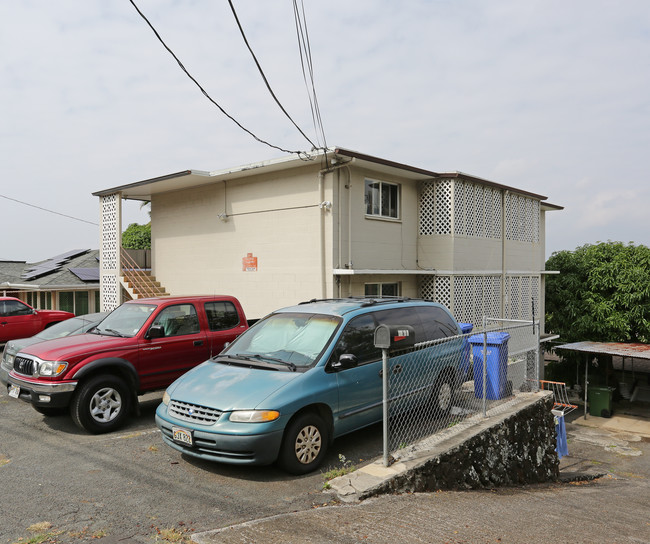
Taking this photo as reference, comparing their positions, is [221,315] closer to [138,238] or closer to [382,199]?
[382,199]

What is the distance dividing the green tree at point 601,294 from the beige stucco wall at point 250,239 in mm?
12229

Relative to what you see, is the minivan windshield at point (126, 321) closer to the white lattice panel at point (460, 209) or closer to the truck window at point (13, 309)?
the truck window at point (13, 309)

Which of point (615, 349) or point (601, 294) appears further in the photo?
point (601, 294)

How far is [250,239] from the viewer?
1379 centimetres

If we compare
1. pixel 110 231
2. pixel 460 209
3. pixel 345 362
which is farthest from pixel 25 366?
pixel 460 209

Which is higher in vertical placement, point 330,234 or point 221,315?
point 330,234

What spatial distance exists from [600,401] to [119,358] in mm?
16700

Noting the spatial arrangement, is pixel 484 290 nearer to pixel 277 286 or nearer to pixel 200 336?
pixel 277 286

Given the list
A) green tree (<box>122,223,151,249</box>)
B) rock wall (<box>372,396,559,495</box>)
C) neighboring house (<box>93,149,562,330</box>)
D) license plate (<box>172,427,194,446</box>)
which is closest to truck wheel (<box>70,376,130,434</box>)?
license plate (<box>172,427,194,446</box>)

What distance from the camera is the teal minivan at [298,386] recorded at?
491cm

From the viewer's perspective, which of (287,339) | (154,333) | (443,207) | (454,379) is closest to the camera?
(287,339)

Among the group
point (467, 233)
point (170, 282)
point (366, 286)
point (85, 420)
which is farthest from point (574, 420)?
point (85, 420)

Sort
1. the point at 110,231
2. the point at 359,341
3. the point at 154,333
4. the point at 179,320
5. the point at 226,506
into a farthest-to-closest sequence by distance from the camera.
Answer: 1. the point at 110,231
2. the point at 179,320
3. the point at 154,333
4. the point at 359,341
5. the point at 226,506

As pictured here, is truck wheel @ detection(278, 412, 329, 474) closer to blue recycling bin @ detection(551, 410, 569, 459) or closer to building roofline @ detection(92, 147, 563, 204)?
blue recycling bin @ detection(551, 410, 569, 459)
